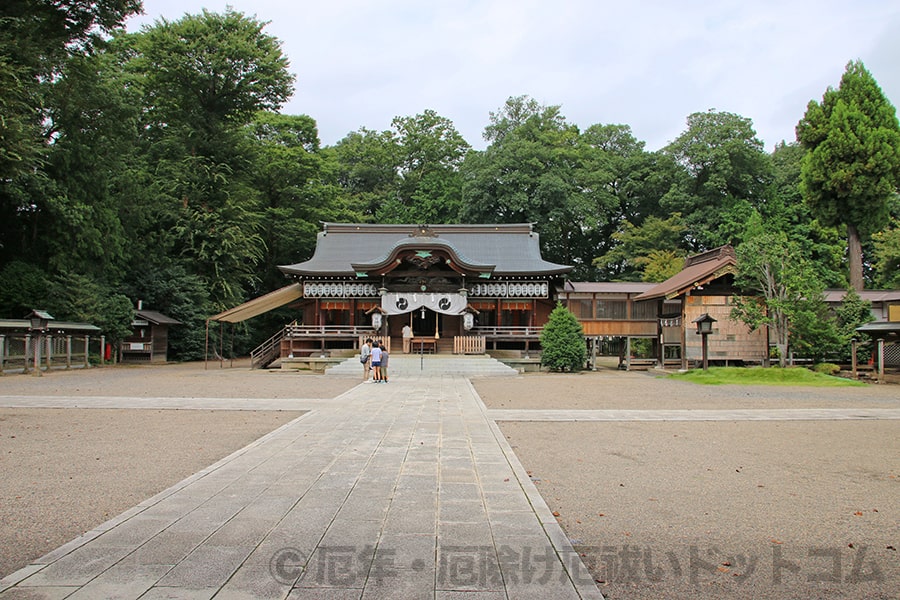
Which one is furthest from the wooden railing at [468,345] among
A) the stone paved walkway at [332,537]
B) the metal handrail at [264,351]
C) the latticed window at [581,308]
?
the stone paved walkway at [332,537]

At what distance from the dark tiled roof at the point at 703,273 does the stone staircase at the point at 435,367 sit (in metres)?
6.82

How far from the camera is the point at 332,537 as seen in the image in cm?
391

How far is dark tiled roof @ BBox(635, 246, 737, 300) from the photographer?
21.1 meters

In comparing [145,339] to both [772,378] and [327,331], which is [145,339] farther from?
[772,378]

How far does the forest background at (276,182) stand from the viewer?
22.6m

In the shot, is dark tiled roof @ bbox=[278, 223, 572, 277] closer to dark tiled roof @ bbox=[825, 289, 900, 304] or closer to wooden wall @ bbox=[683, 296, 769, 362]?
wooden wall @ bbox=[683, 296, 769, 362]

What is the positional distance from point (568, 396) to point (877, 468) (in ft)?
25.1

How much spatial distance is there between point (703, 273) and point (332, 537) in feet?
66.6

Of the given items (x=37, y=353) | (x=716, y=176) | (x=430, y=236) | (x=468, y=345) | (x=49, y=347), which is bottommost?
(x=37, y=353)

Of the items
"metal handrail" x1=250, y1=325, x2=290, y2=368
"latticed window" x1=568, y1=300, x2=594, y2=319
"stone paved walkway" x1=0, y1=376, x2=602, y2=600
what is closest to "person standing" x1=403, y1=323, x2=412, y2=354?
"metal handrail" x1=250, y1=325, x2=290, y2=368

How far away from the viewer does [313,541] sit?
3828mm

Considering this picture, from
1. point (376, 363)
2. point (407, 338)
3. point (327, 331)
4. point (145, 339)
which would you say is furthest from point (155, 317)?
point (376, 363)

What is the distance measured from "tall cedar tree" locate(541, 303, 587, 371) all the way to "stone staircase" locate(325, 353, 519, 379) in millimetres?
1670

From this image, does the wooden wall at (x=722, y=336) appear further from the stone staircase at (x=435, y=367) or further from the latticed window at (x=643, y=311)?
the stone staircase at (x=435, y=367)
